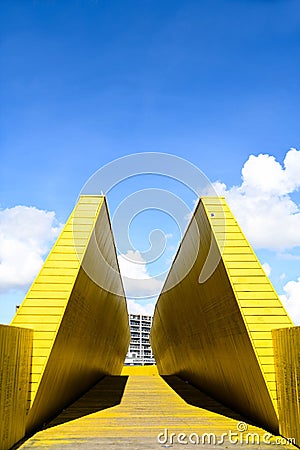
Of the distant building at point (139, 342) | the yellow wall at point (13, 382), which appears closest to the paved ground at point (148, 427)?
the yellow wall at point (13, 382)

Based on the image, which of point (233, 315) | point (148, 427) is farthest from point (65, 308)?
point (233, 315)

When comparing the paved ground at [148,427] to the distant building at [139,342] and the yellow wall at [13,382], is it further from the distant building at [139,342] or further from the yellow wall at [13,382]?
the distant building at [139,342]

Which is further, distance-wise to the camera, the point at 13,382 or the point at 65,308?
the point at 65,308

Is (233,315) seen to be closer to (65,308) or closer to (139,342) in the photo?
(65,308)

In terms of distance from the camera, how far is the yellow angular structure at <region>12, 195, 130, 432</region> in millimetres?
6801

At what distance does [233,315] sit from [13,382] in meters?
3.86

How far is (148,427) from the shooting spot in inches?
287

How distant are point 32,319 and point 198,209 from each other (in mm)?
3930

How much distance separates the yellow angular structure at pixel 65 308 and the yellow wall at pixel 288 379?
11.7ft

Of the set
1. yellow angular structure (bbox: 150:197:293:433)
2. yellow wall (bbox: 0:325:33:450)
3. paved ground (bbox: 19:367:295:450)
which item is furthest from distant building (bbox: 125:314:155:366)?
yellow wall (bbox: 0:325:33:450)

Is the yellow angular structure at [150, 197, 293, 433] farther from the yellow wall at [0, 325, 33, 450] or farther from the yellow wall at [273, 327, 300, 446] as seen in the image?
the yellow wall at [0, 325, 33, 450]

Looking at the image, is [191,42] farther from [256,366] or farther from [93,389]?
[93,389]

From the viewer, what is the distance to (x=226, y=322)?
799 cm

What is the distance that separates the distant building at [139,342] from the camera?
306ft
